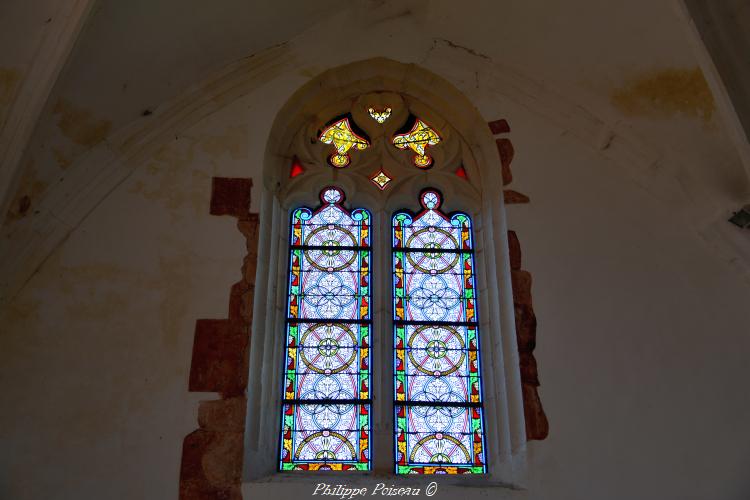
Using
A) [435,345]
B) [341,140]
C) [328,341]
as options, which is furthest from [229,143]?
[435,345]

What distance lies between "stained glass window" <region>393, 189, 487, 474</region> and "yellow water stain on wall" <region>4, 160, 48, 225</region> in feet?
6.67

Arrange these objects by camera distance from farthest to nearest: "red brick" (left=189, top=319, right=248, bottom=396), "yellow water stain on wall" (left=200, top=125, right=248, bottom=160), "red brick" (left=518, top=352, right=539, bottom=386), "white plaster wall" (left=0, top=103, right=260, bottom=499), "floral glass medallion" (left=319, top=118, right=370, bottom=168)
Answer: "floral glass medallion" (left=319, top=118, right=370, bottom=168), "yellow water stain on wall" (left=200, top=125, right=248, bottom=160), "red brick" (left=518, top=352, right=539, bottom=386), "red brick" (left=189, top=319, right=248, bottom=396), "white plaster wall" (left=0, top=103, right=260, bottom=499)

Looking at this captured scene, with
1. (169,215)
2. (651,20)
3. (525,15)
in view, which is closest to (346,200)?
(169,215)

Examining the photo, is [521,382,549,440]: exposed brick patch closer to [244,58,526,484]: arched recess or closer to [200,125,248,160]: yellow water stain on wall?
[244,58,526,484]: arched recess

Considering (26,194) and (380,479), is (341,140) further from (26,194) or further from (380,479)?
(380,479)

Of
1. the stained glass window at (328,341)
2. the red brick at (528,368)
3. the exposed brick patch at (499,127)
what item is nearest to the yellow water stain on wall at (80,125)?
the stained glass window at (328,341)

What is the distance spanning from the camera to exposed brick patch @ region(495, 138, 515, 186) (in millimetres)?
5496

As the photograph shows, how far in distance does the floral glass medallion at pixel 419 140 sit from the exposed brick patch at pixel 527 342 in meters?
0.92

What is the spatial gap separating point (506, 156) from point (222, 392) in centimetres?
222

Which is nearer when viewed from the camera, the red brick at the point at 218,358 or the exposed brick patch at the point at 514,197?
the red brick at the point at 218,358

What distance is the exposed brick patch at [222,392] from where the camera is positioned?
175 inches

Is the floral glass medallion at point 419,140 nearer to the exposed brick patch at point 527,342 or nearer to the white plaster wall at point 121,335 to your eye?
the exposed brick patch at point 527,342

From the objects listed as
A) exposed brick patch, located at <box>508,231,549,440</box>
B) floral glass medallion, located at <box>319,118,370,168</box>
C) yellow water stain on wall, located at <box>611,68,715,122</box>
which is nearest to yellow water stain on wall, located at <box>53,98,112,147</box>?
floral glass medallion, located at <box>319,118,370,168</box>

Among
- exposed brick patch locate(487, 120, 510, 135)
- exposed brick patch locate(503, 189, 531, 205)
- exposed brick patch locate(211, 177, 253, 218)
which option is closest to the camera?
exposed brick patch locate(211, 177, 253, 218)
